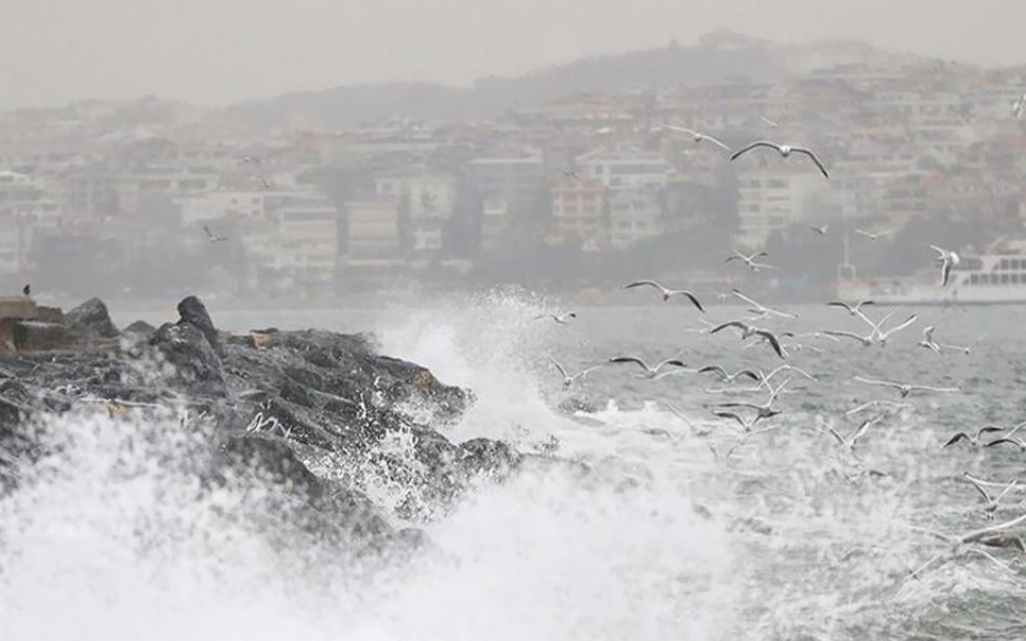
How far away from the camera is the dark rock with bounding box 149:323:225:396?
18.2m

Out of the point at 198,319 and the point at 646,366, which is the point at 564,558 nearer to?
the point at 646,366

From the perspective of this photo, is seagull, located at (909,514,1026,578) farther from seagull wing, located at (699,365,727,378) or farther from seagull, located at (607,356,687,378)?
seagull wing, located at (699,365,727,378)

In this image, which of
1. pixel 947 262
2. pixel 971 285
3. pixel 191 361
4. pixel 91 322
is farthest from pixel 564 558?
pixel 971 285

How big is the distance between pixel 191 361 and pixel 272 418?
2007 mm

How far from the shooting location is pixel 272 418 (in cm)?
1731

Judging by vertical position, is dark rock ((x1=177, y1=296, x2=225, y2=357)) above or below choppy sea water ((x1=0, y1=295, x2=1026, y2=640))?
above

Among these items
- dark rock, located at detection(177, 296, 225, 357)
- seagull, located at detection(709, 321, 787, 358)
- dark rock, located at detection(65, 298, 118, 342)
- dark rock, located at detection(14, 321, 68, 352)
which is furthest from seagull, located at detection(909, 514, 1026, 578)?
dark rock, located at detection(65, 298, 118, 342)

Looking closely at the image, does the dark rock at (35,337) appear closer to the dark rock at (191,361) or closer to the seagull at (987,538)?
the dark rock at (191,361)

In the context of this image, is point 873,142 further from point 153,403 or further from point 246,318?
point 153,403

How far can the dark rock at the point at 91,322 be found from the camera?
23625 mm

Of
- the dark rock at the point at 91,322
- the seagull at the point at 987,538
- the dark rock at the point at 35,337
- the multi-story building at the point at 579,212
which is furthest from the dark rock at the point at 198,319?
the multi-story building at the point at 579,212

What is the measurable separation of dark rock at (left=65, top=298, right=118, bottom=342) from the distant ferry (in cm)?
8441

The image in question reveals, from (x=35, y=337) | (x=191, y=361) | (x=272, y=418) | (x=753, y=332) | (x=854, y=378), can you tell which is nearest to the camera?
(x=753, y=332)

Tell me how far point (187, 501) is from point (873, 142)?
5495 inches
